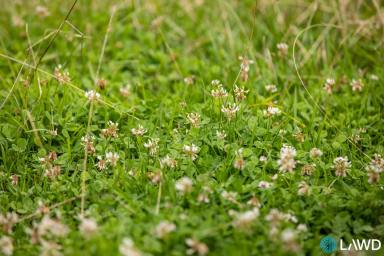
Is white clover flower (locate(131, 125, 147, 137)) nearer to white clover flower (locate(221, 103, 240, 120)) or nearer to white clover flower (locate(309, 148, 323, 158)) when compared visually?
white clover flower (locate(221, 103, 240, 120))

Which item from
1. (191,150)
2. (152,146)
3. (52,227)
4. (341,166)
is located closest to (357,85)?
(341,166)

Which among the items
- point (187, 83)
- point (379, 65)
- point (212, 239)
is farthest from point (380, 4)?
point (212, 239)

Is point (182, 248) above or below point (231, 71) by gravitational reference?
below

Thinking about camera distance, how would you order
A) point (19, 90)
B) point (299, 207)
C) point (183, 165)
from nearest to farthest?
1. point (299, 207)
2. point (183, 165)
3. point (19, 90)

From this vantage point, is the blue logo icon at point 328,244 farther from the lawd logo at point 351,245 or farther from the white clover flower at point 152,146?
the white clover flower at point 152,146

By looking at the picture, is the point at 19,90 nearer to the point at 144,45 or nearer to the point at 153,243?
the point at 144,45

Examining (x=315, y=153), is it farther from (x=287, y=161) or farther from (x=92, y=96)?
(x=92, y=96)

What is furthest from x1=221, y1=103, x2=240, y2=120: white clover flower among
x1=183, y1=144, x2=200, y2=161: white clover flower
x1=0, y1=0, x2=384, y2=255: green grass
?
x1=183, y1=144, x2=200, y2=161: white clover flower
